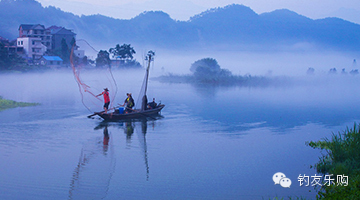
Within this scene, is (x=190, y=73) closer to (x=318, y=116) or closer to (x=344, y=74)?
(x=344, y=74)

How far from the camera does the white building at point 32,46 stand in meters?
72.6

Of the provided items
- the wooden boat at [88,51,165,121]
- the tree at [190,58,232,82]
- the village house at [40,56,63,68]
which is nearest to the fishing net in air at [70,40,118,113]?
the wooden boat at [88,51,165,121]

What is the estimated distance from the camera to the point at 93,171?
14141mm

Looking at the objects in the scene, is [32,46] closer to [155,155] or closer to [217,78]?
[217,78]

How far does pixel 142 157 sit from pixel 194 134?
614cm

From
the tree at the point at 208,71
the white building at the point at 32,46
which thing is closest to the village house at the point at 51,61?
the white building at the point at 32,46

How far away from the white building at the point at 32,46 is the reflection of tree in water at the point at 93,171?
2331 inches

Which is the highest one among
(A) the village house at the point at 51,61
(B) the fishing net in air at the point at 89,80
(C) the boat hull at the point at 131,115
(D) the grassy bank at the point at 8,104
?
(A) the village house at the point at 51,61

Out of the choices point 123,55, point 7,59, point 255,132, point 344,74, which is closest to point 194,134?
point 255,132

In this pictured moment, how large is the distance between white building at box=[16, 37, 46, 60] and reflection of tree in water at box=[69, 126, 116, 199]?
59.2 m

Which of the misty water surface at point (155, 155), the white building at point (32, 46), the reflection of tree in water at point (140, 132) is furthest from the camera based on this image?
the white building at point (32, 46)

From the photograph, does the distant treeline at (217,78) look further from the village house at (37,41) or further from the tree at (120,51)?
the village house at (37,41)

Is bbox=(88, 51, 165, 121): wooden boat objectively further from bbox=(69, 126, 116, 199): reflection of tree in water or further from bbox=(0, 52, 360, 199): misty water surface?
bbox=(69, 126, 116, 199): reflection of tree in water

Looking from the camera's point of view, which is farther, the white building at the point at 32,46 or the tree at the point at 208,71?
the tree at the point at 208,71
